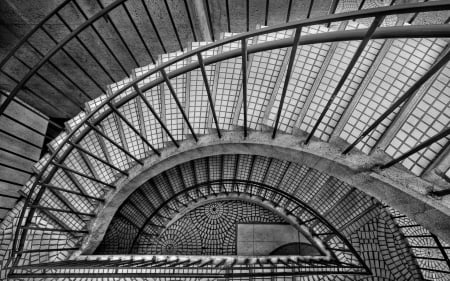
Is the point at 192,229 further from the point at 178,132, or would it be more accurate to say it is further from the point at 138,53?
the point at 138,53

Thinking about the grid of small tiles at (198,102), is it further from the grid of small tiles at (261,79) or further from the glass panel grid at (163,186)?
the glass panel grid at (163,186)

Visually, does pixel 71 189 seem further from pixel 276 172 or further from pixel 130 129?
pixel 276 172

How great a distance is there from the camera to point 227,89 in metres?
3.76

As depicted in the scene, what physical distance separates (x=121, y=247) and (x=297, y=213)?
4.20 m

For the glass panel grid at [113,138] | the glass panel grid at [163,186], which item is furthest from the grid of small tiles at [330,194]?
the glass panel grid at [113,138]

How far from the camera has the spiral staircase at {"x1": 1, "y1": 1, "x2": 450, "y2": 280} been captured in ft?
7.75

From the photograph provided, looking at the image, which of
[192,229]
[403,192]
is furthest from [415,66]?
[192,229]

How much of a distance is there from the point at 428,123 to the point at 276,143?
158 cm

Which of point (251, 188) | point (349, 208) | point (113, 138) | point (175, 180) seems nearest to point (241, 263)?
point (251, 188)

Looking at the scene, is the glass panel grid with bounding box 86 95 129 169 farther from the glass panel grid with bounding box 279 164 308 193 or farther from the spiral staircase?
the glass panel grid with bounding box 279 164 308 193

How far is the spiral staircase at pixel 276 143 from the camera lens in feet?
7.75

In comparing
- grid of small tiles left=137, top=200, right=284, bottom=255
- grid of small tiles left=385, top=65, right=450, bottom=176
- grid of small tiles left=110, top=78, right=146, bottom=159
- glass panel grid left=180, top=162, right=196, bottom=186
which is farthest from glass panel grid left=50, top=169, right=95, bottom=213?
grid of small tiles left=385, top=65, right=450, bottom=176

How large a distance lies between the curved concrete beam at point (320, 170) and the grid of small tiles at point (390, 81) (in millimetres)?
254

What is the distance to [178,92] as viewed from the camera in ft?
13.5
